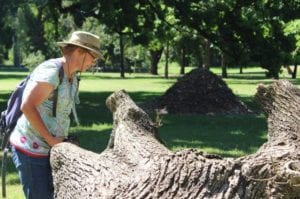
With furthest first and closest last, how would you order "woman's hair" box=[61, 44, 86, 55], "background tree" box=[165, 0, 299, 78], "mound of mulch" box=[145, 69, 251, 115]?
"background tree" box=[165, 0, 299, 78] < "mound of mulch" box=[145, 69, 251, 115] < "woman's hair" box=[61, 44, 86, 55]

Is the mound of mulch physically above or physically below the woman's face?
below

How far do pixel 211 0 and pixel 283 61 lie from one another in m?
3.39

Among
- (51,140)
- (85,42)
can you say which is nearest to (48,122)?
(51,140)

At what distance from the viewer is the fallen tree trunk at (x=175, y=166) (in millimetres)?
3592

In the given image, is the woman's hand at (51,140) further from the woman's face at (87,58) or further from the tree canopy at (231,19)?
the tree canopy at (231,19)

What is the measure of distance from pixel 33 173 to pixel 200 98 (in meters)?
15.2

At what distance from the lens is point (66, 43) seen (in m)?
4.86

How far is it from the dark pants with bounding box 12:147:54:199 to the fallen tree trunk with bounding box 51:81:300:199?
0.67 ft

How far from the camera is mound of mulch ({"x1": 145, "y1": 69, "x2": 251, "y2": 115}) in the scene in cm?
1973

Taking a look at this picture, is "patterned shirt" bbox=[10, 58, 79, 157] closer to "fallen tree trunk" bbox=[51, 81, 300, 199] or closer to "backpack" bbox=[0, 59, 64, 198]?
"backpack" bbox=[0, 59, 64, 198]

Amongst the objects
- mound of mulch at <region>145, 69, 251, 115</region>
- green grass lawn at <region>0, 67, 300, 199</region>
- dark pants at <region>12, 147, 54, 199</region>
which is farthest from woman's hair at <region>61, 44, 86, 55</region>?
mound of mulch at <region>145, 69, 251, 115</region>

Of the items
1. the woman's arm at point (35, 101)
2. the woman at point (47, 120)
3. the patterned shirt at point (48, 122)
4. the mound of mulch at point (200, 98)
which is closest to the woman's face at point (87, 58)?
the woman at point (47, 120)

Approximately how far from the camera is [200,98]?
1998 centimetres

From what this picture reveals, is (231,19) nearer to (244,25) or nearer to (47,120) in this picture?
(244,25)
